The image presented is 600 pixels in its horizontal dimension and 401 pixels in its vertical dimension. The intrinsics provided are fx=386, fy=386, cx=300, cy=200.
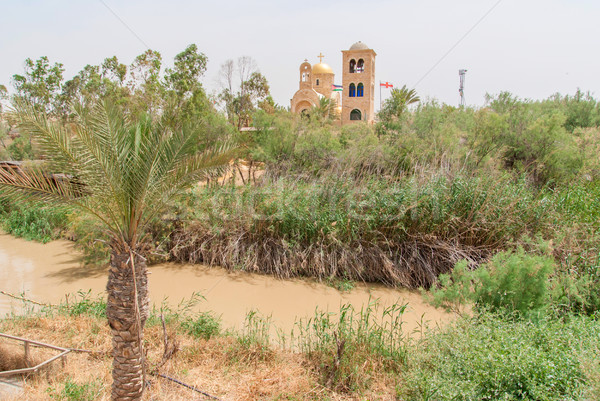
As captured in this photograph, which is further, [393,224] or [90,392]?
[393,224]

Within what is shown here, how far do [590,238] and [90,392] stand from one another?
8.68m

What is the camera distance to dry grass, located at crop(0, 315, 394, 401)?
15.5ft

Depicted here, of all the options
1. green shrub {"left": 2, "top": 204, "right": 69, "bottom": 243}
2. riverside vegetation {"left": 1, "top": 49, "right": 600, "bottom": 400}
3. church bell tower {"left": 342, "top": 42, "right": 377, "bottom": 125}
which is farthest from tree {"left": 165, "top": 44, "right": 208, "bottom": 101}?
church bell tower {"left": 342, "top": 42, "right": 377, "bottom": 125}

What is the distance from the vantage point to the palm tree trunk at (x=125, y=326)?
414 centimetres

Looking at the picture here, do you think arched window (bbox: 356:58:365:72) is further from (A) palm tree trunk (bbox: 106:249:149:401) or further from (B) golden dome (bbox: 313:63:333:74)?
(A) palm tree trunk (bbox: 106:249:149:401)

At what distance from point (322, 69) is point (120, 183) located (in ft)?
129

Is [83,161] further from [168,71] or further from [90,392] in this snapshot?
[168,71]

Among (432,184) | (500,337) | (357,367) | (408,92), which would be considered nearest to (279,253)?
(432,184)

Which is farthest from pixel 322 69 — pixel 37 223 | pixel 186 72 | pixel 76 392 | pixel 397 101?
pixel 76 392

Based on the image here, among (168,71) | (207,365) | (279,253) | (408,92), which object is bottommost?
(207,365)

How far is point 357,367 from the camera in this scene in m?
4.93

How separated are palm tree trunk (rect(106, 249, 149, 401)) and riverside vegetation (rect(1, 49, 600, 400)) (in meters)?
0.40

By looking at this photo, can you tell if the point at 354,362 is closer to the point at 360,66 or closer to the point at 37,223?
the point at 37,223

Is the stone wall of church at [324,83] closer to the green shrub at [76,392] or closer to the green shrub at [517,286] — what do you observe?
the green shrub at [517,286]
